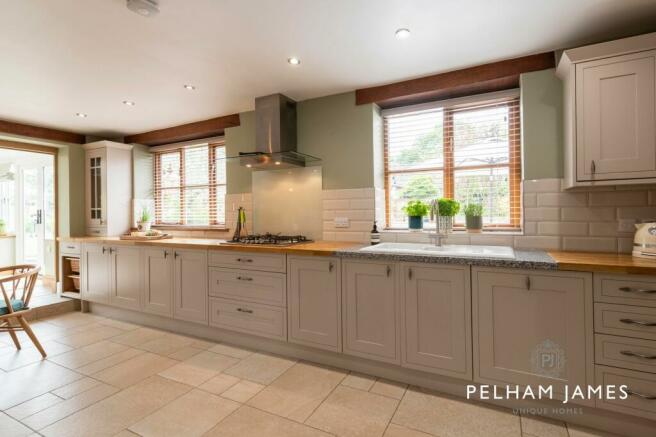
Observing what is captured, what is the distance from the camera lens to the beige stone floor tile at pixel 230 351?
2.85 metres

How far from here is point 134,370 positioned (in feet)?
8.49

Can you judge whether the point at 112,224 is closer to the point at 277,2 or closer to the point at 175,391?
the point at 175,391

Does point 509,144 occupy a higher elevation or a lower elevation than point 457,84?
lower

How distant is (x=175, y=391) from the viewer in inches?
89.5

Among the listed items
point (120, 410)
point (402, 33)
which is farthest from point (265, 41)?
point (120, 410)

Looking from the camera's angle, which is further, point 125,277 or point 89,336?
point 125,277

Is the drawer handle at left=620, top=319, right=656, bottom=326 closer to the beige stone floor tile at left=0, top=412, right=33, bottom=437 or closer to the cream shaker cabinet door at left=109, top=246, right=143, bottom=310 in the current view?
the beige stone floor tile at left=0, top=412, right=33, bottom=437

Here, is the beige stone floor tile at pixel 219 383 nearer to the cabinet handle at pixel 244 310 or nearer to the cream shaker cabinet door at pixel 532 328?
the cabinet handle at pixel 244 310

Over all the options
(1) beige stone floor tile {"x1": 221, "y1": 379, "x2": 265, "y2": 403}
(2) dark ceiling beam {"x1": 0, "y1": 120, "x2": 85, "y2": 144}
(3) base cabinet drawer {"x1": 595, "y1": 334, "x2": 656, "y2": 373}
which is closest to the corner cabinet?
(3) base cabinet drawer {"x1": 595, "y1": 334, "x2": 656, "y2": 373}

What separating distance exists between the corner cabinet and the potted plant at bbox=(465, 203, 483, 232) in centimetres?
71

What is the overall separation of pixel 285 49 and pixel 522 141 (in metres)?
→ 1.98

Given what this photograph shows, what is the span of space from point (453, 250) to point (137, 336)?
319 centimetres

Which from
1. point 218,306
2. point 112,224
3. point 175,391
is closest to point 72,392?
point 175,391

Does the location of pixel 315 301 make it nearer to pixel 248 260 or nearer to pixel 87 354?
pixel 248 260
